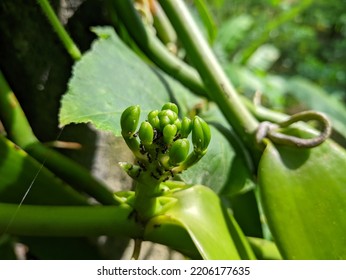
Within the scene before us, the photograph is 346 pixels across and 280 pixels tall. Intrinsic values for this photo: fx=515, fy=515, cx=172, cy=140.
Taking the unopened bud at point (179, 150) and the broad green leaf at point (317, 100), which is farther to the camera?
the broad green leaf at point (317, 100)

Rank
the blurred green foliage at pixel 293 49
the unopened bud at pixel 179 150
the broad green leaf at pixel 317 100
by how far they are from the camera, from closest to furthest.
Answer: the unopened bud at pixel 179 150 < the broad green leaf at pixel 317 100 < the blurred green foliage at pixel 293 49

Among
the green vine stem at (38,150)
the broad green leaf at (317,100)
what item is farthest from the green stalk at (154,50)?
the broad green leaf at (317,100)

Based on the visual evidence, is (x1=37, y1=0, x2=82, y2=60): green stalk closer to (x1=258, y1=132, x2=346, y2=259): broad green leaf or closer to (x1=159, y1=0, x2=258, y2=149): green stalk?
(x1=159, y1=0, x2=258, y2=149): green stalk

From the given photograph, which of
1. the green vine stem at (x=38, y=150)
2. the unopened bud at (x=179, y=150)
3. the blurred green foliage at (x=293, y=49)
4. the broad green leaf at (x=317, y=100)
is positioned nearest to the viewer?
the unopened bud at (x=179, y=150)

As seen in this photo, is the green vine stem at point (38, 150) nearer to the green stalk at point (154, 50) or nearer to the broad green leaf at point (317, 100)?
the green stalk at point (154, 50)

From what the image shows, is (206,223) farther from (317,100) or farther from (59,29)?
(317,100)

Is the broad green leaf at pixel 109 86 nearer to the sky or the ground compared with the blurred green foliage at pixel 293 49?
nearer to the sky
